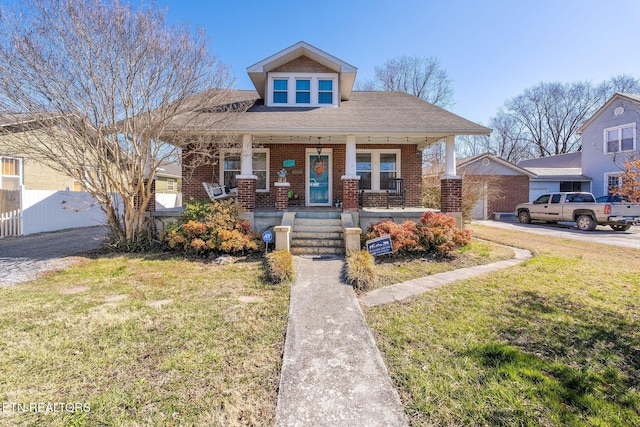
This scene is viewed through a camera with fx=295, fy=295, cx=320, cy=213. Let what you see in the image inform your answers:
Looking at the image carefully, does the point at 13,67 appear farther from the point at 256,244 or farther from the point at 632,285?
the point at 632,285

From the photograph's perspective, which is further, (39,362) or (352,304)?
(352,304)

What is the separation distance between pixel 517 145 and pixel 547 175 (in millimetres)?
21361

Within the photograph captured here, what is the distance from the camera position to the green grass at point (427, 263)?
19.7 feet

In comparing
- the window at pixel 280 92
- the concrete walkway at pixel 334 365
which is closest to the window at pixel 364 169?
the window at pixel 280 92

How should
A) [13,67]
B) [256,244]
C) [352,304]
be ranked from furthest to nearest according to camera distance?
[256,244], [13,67], [352,304]

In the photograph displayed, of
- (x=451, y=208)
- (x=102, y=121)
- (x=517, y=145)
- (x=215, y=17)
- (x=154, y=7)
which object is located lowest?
(x=451, y=208)

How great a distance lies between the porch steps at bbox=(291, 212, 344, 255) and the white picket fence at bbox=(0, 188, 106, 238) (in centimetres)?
715

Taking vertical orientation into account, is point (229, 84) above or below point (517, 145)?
below

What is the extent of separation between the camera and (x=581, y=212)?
14281mm

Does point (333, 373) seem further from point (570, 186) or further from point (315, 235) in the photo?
point (570, 186)

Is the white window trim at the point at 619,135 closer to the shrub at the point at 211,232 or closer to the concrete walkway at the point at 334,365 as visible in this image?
the concrete walkway at the point at 334,365

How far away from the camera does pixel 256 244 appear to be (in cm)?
780

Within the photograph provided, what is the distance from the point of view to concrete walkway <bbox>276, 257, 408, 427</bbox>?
89.8 inches

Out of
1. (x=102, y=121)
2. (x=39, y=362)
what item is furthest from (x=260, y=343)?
(x=102, y=121)
